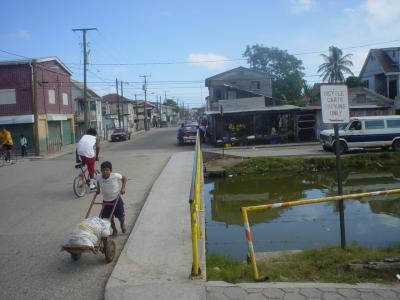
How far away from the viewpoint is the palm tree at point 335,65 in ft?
193

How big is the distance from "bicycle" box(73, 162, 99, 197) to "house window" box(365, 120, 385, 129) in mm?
17767

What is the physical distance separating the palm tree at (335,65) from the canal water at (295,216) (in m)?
43.3

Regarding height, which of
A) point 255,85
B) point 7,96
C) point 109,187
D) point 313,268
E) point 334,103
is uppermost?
point 255,85

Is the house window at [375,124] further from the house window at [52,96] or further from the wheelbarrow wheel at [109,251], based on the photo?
the house window at [52,96]

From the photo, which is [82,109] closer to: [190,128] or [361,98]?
[190,128]

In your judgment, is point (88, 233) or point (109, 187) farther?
point (109, 187)

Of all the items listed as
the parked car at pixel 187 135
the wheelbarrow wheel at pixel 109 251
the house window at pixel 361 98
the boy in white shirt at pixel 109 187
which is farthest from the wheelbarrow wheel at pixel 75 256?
the house window at pixel 361 98

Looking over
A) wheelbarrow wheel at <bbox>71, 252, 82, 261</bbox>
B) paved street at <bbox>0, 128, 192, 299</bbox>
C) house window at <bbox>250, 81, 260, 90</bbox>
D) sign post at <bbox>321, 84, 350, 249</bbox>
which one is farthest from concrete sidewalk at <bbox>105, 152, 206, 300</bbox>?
house window at <bbox>250, 81, 260, 90</bbox>

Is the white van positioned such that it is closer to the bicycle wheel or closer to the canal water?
the canal water

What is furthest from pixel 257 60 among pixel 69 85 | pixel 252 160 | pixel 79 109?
pixel 252 160

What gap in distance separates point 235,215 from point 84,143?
469 centimetres

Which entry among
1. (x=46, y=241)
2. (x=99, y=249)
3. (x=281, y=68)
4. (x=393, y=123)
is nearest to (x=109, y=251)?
(x=99, y=249)

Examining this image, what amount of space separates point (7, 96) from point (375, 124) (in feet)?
85.1

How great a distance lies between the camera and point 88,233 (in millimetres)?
5637
